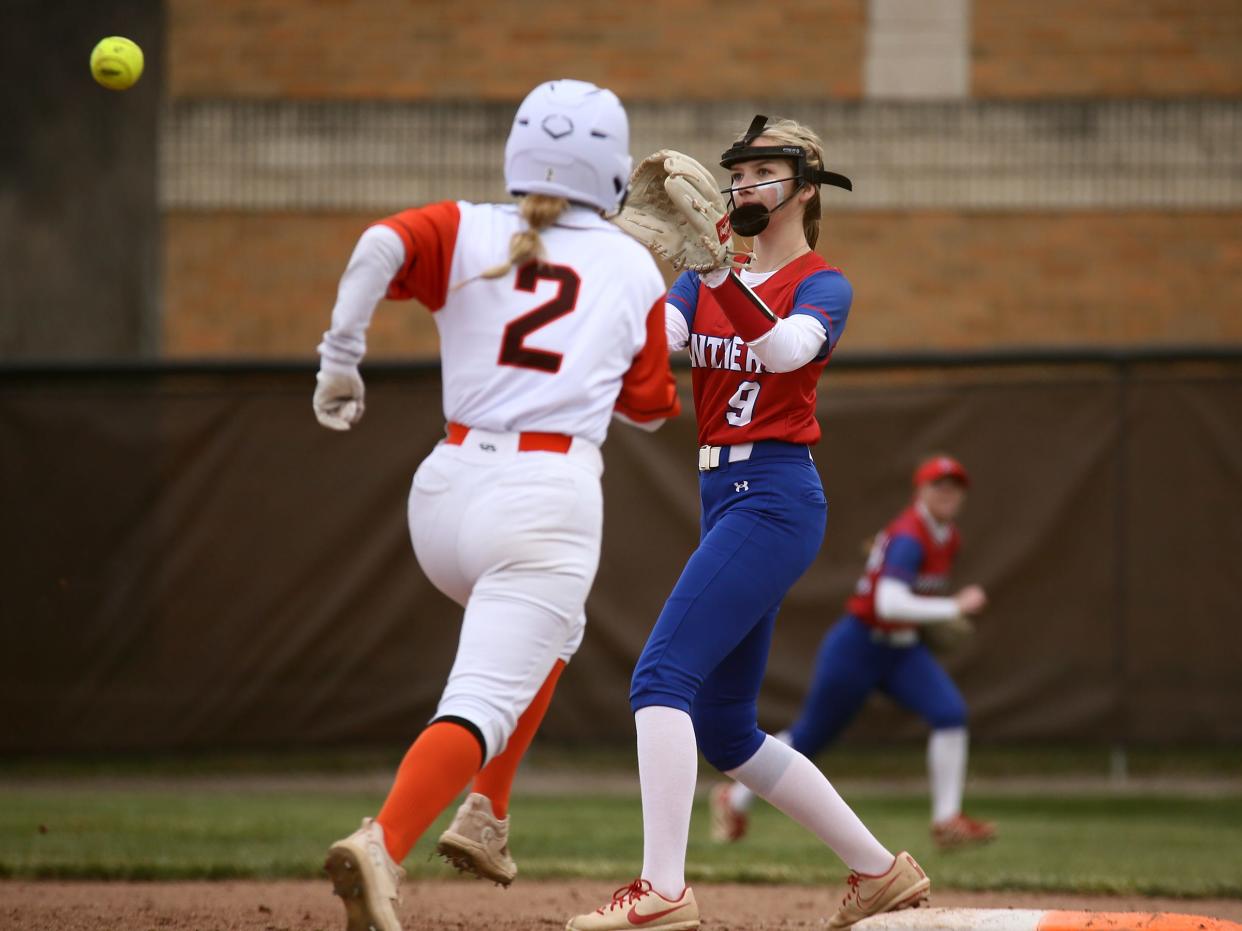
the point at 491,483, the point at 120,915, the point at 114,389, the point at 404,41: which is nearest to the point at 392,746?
the point at 114,389

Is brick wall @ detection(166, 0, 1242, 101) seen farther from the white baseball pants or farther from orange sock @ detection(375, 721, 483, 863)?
orange sock @ detection(375, 721, 483, 863)

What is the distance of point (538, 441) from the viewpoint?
142 inches

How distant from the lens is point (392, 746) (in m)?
8.94

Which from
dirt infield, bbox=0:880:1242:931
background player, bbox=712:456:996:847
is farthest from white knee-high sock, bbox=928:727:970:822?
dirt infield, bbox=0:880:1242:931

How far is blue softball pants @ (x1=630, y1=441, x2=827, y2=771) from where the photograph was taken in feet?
12.9

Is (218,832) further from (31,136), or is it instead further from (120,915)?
(31,136)

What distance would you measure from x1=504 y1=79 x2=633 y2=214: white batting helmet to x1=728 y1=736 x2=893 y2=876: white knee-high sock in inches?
61.5

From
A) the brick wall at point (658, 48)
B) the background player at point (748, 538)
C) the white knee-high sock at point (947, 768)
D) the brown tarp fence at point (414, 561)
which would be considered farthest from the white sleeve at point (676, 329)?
the brick wall at point (658, 48)

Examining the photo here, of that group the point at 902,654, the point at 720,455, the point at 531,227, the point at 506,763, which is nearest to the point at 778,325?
the point at 720,455

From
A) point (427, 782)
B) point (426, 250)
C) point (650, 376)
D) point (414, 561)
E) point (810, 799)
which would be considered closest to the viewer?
point (427, 782)

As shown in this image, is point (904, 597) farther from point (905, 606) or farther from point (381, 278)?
point (381, 278)

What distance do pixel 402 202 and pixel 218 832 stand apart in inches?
186

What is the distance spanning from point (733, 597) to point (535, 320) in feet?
2.95

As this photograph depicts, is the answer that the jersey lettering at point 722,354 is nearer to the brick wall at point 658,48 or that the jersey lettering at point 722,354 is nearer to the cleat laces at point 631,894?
the cleat laces at point 631,894
